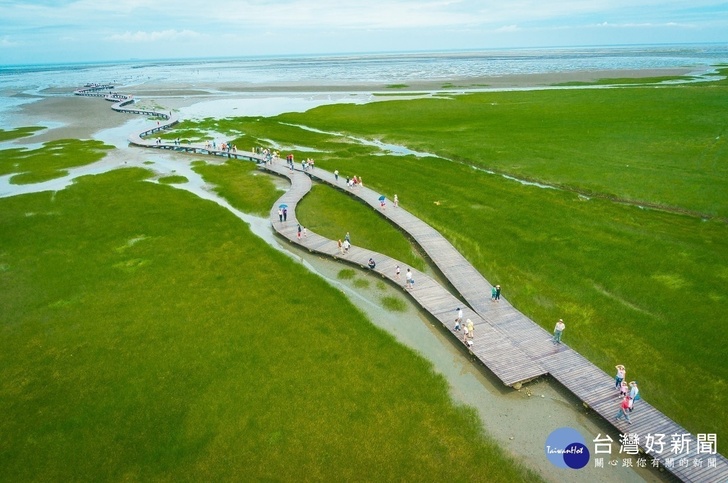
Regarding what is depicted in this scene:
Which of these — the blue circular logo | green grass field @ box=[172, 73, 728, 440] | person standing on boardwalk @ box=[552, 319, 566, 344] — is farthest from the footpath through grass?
green grass field @ box=[172, 73, 728, 440]

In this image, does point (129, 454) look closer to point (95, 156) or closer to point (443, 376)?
point (443, 376)

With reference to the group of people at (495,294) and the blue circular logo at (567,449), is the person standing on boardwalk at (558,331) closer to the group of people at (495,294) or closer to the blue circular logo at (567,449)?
the group of people at (495,294)

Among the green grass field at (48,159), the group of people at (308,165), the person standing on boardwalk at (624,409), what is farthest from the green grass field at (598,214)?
the green grass field at (48,159)

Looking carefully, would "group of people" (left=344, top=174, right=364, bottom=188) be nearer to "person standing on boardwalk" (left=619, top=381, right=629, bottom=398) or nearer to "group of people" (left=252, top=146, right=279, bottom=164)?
"group of people" (left=252, top=146, right=279, bottom=164)

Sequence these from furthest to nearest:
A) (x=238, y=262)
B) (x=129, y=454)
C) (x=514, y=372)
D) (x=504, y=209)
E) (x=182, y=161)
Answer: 1. (x=182, y=161)
2. (x=504, y=209)
3. (x=238, y=262)
4. (x=514, y=372)
5. (x=129, y=454)

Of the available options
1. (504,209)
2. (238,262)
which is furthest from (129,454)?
(504,209)

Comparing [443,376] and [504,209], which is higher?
[504,209]
